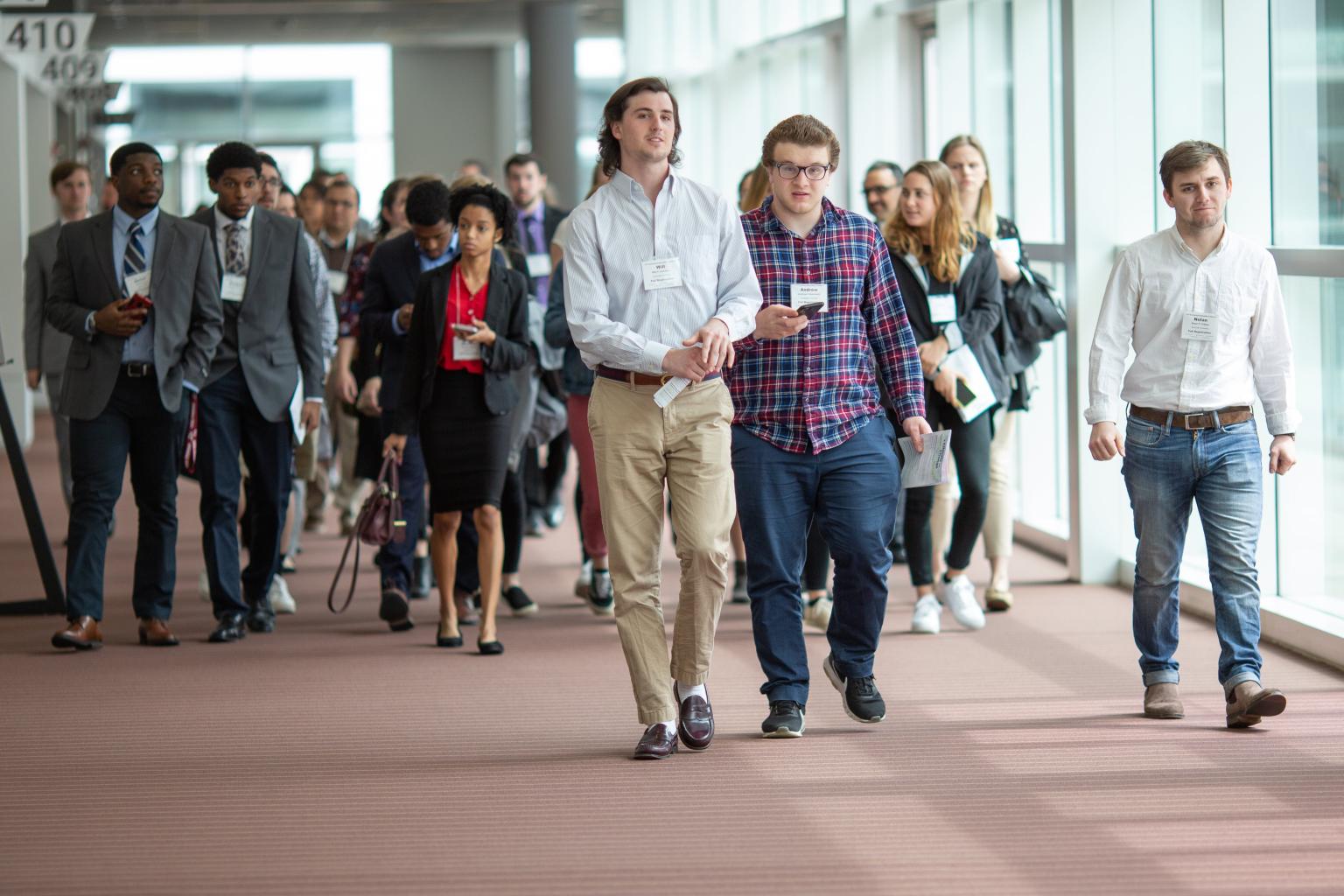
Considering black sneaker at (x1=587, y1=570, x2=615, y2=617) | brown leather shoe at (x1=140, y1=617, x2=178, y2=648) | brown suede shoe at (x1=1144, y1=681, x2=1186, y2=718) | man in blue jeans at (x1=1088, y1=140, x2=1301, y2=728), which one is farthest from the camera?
black sneaker at (x1=587, y1=570, x2=615, y2=617)

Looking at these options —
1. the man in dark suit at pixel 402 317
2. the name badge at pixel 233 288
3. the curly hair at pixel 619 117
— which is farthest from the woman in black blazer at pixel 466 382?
the curly hair at pixel 619 117

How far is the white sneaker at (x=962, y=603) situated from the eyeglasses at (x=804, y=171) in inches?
92.1

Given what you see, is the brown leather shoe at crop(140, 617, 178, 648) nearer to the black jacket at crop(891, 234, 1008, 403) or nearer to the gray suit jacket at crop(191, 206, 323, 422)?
the gray suit jacket at crop(191, 206, 323, 422)

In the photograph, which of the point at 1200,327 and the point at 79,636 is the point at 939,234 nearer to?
the point at 1200,327

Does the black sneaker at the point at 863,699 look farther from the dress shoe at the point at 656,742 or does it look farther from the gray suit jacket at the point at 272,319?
the gray suit jacket at the point at 272,319

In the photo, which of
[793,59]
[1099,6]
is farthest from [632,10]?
[1099,6]

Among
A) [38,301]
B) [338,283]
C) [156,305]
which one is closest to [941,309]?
[156,305]

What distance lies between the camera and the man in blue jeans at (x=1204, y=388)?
4555 millimetres

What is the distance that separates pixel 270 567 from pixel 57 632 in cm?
79

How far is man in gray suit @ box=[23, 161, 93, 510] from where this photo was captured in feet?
27.6

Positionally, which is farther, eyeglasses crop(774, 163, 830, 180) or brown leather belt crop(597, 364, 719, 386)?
eyeglasses crop(774, 163, 830, 180)

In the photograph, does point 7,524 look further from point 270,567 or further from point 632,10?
point 632,10

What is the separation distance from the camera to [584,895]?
343cm

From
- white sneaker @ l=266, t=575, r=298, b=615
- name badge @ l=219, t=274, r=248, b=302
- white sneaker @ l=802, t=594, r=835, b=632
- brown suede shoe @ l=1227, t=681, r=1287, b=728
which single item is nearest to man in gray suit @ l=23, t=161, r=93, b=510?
white sneaker @ l=266, t=575, r=298, b=615
